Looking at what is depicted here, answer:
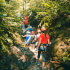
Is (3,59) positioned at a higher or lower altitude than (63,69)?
higher

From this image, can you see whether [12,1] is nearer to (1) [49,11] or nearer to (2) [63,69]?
(1) [49,11]

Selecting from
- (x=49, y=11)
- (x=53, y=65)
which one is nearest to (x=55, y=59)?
(x=53, y=65)

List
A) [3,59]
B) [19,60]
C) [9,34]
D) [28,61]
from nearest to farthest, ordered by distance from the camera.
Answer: [3,59], [9,34], [19,60], [28,61]

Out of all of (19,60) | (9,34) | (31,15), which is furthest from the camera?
(31,15)

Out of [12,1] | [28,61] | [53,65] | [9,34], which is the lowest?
[28,61]

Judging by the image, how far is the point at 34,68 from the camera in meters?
5.45

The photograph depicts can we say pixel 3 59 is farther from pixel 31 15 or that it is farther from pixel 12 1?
pixel 31 15

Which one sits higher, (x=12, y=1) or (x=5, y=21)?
(x=12, y=1)

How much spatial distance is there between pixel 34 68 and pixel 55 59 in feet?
4.98

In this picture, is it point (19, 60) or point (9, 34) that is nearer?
point (9, 34)

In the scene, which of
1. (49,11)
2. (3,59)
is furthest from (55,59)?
(49,11)

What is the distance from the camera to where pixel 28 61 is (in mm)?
6207

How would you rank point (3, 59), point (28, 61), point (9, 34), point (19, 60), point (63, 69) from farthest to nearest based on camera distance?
point (28, 61)
point (19, 60)
point (9, 34)
point (3, 59)
point (63, 69)

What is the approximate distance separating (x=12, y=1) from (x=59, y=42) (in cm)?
469
